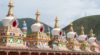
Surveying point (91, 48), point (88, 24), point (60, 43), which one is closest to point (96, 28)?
point (88, 24)

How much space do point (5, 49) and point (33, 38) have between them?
1089 cm

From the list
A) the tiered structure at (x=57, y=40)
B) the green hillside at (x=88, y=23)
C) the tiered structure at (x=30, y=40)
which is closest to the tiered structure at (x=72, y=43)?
the tiered structure at (x=30, y=40)

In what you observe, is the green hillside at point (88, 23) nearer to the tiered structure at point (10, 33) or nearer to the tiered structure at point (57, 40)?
the tiered structure at point (57, 40)

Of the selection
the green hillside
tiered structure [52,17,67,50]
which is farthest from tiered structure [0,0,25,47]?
the green hillside

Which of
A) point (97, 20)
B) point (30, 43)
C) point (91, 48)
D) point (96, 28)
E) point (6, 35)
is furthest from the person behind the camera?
point (97, 20)

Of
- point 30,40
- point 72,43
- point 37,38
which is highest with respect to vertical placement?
point 37,38

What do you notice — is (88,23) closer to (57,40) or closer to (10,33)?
(57,40)

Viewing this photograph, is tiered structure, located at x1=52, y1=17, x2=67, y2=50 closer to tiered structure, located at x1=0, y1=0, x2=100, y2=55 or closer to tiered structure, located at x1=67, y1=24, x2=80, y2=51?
tiered structure, located at x1=0, y1=0, x2=100, y2=55

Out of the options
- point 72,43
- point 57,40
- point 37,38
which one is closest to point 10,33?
point 37,38

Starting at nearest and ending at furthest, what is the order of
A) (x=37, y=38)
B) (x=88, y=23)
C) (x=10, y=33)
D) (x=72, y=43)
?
(x=10, y=33) < (x=37, y=38) < (x=72, y=43) < (x=88, y=23)

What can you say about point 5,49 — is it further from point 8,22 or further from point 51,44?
point 51,44

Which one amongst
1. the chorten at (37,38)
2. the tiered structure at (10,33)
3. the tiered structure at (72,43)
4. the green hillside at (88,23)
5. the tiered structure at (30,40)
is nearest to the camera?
the tiered structure at (30,40)

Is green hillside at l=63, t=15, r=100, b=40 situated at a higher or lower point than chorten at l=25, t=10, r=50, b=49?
higher

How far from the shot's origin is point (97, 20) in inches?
6732
